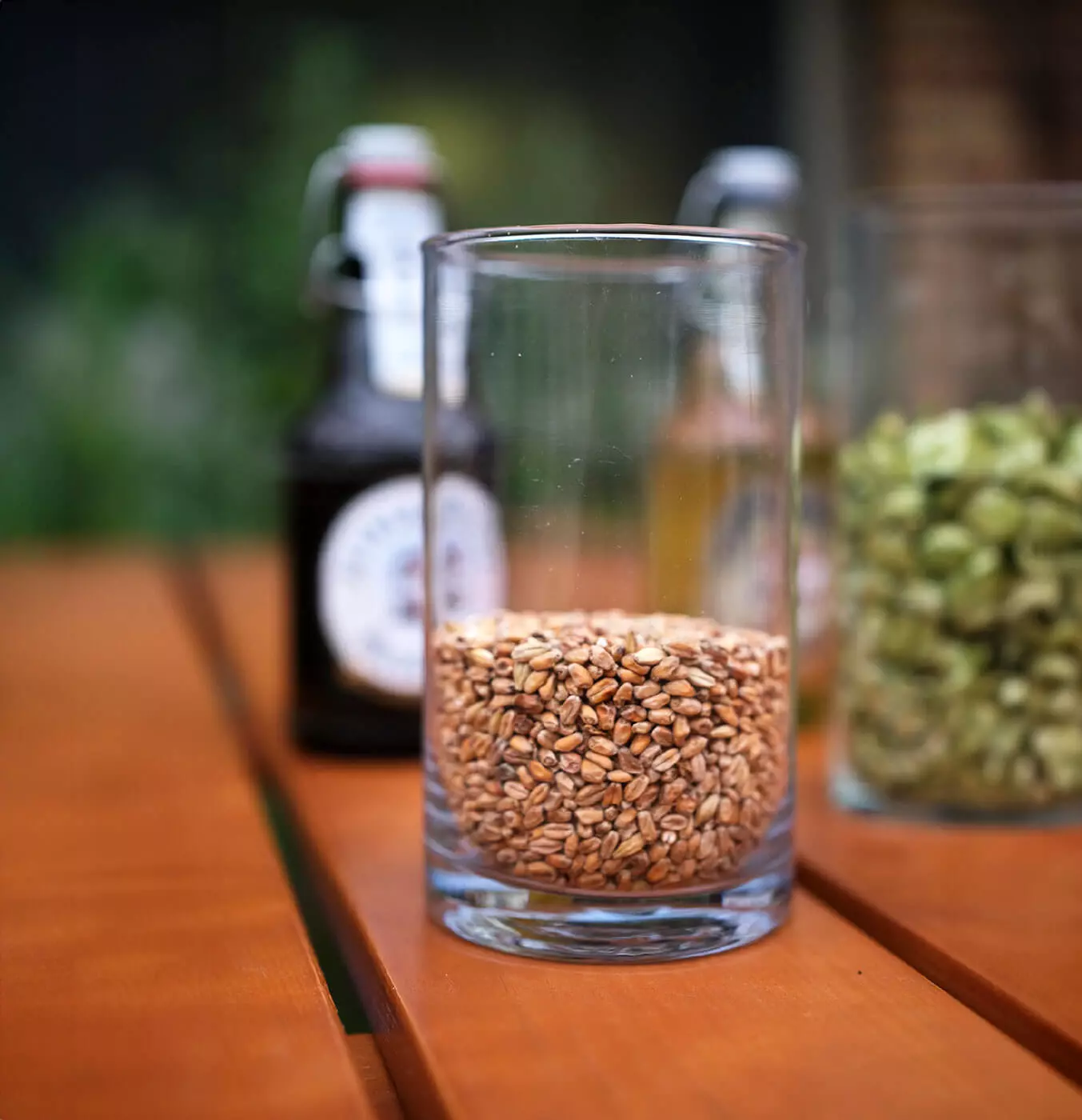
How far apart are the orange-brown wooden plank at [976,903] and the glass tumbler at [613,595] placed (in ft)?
0.19

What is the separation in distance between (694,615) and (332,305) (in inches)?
17.2

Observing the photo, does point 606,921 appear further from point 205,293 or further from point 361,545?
point 205,293

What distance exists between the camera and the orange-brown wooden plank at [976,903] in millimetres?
455

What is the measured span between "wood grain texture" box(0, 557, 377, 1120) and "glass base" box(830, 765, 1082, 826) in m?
0.30

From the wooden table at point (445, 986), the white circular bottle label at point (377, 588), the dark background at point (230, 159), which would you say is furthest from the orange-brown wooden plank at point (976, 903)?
the dark background at point (230, 159)

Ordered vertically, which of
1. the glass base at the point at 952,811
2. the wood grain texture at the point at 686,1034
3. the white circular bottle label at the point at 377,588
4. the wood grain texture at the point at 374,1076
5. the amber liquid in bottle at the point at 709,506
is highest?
the amber liquid in bottle at the point at 709,506

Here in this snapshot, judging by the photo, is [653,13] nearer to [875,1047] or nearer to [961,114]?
[961,114]

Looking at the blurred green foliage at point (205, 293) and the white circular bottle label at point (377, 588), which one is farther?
the blurred green foliage at point (205, 293)

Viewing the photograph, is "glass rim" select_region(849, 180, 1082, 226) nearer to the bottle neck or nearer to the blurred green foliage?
the bottle neck

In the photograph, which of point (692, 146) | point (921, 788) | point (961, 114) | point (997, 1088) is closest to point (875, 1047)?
point (997, 1088)

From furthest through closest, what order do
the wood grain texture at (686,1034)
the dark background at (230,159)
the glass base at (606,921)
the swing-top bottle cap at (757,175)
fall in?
the dark background at (230,159) < the swing-top bottle cap at (757,175) < the glass base at (606,921) < the wood grain texture at (686,1034)

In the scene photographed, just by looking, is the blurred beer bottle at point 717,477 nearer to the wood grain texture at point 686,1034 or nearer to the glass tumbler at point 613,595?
the glass tumbler at point 613,595

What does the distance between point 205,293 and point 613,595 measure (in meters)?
2.34

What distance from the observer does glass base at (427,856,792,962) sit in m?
0.50
